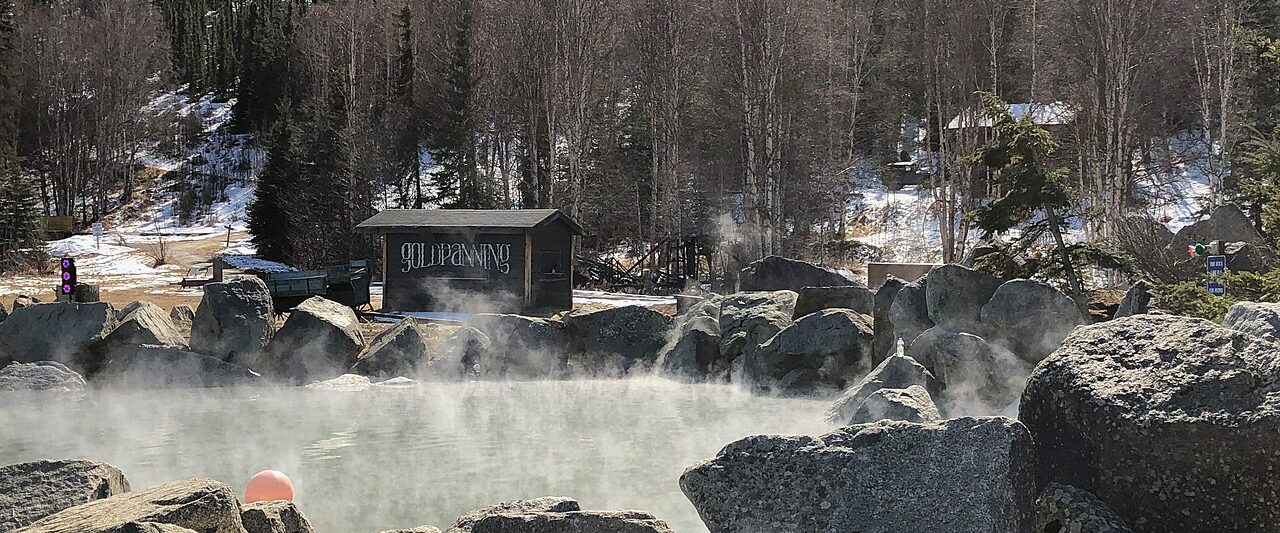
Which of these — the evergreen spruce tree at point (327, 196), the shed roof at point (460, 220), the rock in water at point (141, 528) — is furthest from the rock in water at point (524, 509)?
the evergreen spruce tree at point (327, 196)

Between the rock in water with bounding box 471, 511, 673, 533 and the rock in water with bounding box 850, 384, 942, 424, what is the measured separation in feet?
11.5

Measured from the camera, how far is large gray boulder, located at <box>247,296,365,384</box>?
1678 cm

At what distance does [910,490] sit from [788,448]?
64cm

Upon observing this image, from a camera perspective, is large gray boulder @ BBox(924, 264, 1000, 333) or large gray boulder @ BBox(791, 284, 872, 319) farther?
large gray boulder @ BBox(791, 284, 872, 319)

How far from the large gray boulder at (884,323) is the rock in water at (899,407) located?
567 cm

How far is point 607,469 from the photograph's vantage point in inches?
401

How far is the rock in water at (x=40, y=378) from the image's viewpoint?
15.3m

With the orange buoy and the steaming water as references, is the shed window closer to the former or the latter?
the steaming water

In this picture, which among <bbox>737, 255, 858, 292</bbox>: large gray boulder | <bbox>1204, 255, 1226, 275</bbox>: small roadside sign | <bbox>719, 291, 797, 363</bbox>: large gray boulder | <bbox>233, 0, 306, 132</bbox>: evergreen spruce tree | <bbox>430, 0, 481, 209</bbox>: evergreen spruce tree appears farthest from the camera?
<bbox>233, 0, 306, 132</bbox>: evergreen spruce tree

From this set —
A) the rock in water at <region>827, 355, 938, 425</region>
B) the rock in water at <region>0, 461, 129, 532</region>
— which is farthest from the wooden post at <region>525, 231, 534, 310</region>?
the rock in water at <region>0, 461, 129, 532</region>

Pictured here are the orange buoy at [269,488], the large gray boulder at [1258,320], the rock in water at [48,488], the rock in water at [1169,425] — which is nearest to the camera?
the rock in water at [1169,425]

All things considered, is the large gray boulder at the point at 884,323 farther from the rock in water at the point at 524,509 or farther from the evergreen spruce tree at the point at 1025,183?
the rock in water at the point at 524,509

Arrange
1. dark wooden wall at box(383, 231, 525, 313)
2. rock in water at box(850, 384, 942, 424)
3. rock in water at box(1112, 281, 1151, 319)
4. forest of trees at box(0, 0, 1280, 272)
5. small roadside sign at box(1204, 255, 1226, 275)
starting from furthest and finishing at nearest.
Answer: forest of trees at box(0, 0, 1280, 272) → dark wooden wall at box(383, 231, 525, 313) → rock in water at box(1112, 281, 1151, 319) → small roadside sign at box(1204, 255, 1226, 275) → rock in water at box(850, 384, 942, 424)

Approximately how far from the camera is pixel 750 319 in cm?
1748
